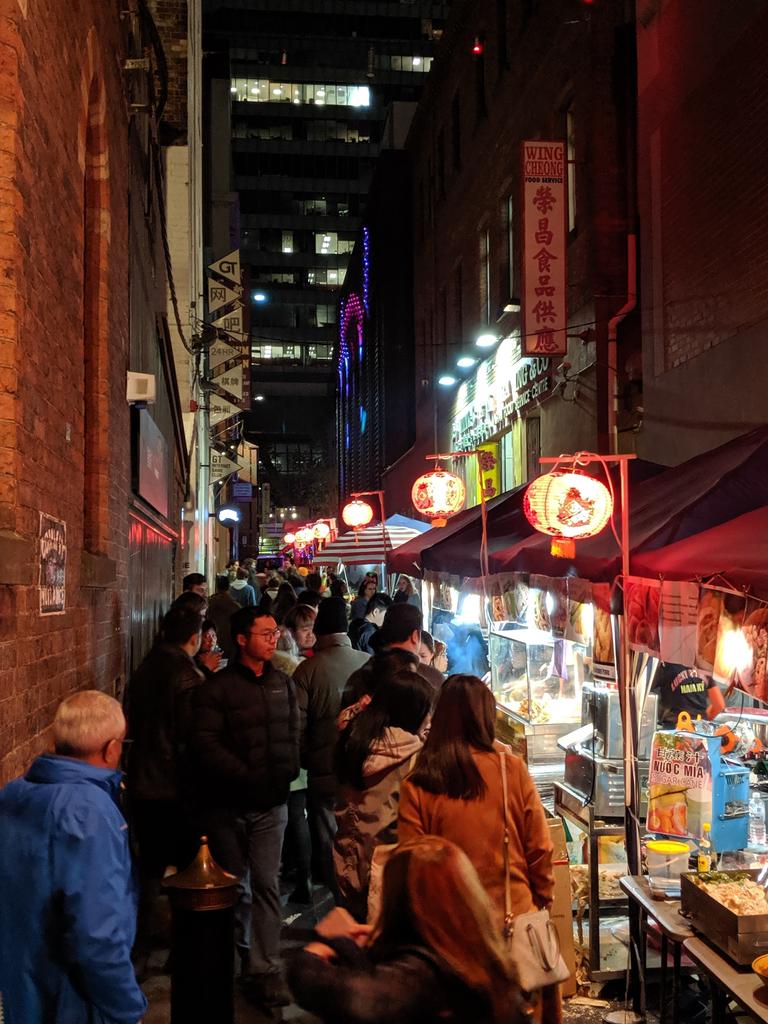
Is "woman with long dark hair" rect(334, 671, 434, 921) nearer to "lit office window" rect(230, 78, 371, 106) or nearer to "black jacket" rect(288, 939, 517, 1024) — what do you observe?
"black jacket" rect(288, 939, 517, 1024)

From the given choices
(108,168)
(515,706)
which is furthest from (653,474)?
(108,168)

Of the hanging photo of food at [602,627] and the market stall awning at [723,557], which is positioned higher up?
the market stall awning at [723,557]

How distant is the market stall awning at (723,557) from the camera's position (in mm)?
4781

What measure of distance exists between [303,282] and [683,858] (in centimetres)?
8880

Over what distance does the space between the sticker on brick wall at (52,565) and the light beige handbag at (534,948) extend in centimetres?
259

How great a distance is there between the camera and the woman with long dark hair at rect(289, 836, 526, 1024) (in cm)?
243

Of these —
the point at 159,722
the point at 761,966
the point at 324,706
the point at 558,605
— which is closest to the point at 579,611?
the point at 558,605

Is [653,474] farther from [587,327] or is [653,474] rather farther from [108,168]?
[108,168]

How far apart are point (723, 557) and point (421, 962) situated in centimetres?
329

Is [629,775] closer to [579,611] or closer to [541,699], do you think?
[579,611]

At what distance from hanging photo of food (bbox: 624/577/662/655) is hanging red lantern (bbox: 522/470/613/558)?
2.81ft

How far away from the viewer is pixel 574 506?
275 inches

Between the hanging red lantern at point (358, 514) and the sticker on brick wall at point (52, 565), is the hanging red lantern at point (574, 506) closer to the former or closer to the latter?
the sticker on brick wall at point (52, 565)

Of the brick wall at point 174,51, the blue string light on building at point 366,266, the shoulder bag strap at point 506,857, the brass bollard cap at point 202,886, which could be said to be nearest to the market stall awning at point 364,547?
the brick wall at point 174,51
